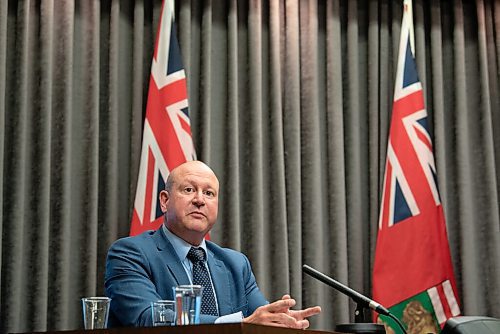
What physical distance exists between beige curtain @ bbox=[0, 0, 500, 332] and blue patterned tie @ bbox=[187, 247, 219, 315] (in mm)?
1163

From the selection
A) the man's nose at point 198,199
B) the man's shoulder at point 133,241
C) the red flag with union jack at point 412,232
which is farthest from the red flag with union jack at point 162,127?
the red flag with union jack at point 412,232

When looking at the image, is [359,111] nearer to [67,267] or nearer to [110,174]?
[110,174]

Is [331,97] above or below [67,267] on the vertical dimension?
above

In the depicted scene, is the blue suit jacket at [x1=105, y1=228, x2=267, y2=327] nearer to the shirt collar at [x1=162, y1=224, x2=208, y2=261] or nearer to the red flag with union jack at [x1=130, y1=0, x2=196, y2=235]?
the shirt collar at [x1=162, y1=224, x2=208, y2=261]

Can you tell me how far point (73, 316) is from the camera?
4.66 metres

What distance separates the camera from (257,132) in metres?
5.09

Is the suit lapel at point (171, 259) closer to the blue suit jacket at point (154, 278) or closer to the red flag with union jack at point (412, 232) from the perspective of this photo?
the blue suit jacket at point (154, 278)

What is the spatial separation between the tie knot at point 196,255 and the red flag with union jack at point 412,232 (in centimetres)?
173

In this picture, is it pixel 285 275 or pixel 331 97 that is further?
pixel 331 97

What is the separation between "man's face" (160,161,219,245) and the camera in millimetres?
3701

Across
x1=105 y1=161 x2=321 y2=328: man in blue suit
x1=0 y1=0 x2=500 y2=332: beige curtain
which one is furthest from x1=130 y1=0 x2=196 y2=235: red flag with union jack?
x1=105 y1=161 x2=321 y2=328: man in blue suit

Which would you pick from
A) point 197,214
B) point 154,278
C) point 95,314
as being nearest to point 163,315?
point 95,314

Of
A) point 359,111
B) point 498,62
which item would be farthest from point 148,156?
point 498,62

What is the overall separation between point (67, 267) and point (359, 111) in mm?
2026
